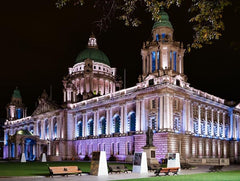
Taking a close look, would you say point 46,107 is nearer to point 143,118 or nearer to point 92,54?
point 92,54

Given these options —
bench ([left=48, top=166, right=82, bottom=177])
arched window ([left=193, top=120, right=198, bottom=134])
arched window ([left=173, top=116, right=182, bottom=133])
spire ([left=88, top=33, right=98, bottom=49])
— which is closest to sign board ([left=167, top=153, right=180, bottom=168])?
bench ([left=48, top=166, right=82, bottom=177])

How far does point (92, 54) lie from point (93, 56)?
0.75 meters

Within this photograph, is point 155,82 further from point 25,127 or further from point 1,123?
point 1,123

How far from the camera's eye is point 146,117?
60.5m

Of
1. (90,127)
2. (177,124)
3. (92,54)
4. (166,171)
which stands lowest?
(166,171)

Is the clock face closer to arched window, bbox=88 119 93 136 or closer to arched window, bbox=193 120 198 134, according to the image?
arched window, bbox=88 119 93 136

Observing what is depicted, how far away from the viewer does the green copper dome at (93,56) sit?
10156 cm

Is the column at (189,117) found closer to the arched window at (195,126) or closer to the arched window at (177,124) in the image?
the arched window at (177,124)

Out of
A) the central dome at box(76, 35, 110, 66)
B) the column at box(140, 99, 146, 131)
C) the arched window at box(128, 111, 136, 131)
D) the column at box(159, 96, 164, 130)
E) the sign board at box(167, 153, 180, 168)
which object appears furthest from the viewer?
the central dome at box(76, 35, 110, 66)

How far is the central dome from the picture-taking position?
10169 cm

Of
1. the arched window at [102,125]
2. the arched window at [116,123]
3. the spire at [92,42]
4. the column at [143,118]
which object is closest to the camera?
the column at [143,118]

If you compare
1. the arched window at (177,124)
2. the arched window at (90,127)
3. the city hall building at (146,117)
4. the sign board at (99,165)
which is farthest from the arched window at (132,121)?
the sign board at (99,165)

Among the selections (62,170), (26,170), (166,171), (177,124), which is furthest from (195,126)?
(62,170)

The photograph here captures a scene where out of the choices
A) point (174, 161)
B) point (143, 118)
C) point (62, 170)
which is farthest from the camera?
point (143, 118)
